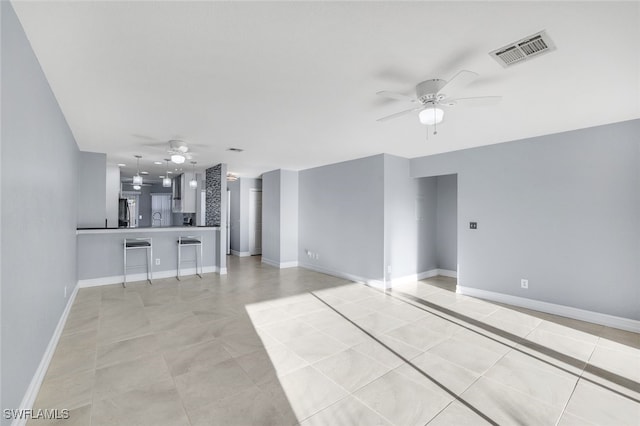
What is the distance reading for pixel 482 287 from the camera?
443 centimetres

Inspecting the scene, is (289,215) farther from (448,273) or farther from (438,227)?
(448,273)

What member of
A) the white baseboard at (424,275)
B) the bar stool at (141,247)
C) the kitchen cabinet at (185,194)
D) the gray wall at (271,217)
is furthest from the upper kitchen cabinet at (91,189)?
the white baseboard at (424,275)

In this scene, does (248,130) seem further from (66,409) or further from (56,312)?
(66,409)

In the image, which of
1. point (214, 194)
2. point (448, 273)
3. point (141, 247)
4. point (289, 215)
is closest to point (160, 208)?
point (214, 194)

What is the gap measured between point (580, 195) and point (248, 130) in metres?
4.27

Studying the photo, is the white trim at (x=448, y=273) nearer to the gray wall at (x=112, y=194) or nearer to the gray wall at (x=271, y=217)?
the gray wall at (x=271, y=217)

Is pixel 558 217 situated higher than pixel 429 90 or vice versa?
pixel 429 90

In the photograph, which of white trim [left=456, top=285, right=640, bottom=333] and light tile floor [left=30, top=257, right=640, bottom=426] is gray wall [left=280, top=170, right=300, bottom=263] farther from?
white trim [left=456, top=285, right=640, bottom=333]

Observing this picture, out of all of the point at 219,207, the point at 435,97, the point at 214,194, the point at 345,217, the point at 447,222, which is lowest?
the point at 447,222

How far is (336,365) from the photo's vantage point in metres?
2.44

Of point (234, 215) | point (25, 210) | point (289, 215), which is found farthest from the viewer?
point (234, 215)

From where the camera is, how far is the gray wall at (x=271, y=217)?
694cm

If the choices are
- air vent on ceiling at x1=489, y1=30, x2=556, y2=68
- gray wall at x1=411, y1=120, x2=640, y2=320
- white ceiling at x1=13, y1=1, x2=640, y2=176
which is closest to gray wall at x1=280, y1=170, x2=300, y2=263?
white ceiling at x1=13, y1=1, x2=640, y2=176

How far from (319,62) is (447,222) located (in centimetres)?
495
